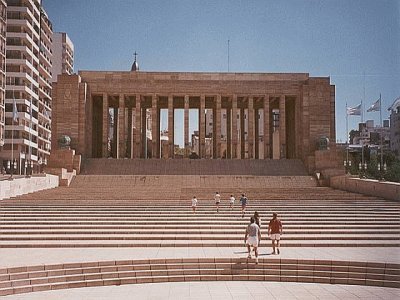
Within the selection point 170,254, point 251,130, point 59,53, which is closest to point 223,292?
point 170,254

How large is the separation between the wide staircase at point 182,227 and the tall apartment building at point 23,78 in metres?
24.2

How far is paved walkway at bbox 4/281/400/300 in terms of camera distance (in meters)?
11.5

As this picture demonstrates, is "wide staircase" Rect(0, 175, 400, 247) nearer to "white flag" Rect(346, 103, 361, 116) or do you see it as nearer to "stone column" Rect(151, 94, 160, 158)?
"white flag" Rect(346, 103, 361, 116)

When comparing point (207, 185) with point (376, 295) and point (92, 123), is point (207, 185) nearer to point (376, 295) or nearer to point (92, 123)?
point (92, 123)

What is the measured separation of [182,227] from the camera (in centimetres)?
2027

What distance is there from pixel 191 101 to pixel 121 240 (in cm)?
3432

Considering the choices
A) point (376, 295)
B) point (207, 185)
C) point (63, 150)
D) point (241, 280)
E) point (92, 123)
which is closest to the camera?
point (376, 295)

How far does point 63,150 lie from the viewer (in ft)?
135

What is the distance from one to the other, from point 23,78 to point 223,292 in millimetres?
52625

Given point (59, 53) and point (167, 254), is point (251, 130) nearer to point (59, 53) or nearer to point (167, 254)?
point (167, 254)

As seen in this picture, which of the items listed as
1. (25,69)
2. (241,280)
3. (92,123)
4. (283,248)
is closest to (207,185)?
(92,123)

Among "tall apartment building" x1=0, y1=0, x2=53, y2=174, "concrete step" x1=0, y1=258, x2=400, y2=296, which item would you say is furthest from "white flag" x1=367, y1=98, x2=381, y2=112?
"tall apartment building" x1=0, y1=0, x2=53, y2=174

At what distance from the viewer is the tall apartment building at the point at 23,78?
190ft

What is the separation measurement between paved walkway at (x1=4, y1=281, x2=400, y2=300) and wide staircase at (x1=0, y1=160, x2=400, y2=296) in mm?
430
